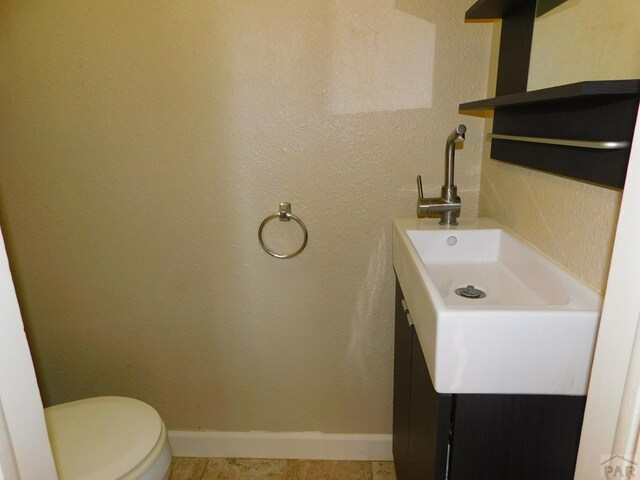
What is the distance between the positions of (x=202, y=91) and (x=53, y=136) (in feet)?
1.85

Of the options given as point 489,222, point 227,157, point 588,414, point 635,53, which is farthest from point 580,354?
point 227,157

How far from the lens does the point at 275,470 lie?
1740 millimetres

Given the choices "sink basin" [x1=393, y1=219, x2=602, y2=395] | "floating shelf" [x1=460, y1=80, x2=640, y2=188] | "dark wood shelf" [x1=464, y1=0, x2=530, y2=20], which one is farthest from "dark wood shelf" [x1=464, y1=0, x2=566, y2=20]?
"sink basin" [x1=393, y1=219, x2=602, y2=395]

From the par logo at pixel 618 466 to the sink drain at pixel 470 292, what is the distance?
1.76 ft

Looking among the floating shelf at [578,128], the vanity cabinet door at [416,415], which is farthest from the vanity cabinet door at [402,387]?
the floating shelf at [578,128]

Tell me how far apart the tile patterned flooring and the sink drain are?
0.97m

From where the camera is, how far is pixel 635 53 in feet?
2.47

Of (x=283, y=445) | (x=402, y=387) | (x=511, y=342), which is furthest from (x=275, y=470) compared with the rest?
(x=511, y=342)

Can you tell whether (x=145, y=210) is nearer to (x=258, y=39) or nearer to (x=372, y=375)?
(x=258, y=39)

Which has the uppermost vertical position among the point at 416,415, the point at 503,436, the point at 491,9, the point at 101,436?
the point at 491,9

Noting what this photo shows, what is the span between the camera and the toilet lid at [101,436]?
117 centimetres

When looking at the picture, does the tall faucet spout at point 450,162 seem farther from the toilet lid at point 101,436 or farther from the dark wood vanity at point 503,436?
the toilet lid at point 101,436

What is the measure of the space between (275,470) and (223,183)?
115 centimetres

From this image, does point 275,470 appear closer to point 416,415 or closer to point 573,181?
point 416,415
